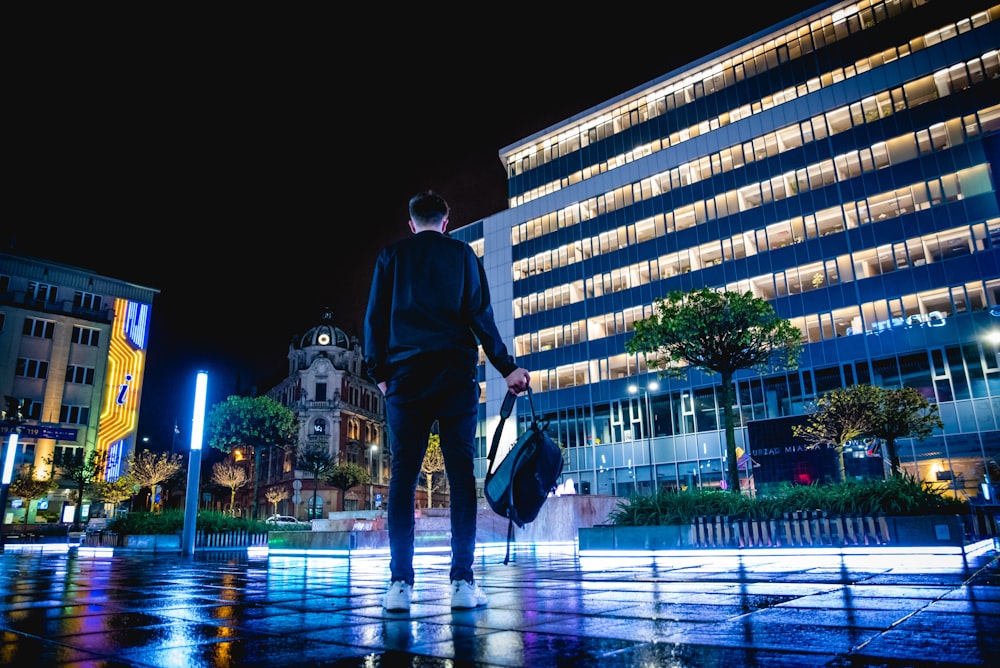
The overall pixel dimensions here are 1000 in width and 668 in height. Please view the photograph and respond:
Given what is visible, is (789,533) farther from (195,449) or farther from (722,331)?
(195,449)

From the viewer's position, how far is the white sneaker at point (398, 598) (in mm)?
3529

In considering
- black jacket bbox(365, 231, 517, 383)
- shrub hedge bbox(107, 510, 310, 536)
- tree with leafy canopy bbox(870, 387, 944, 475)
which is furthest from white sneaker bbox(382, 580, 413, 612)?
tree with leafy canopy bbox(870, 387, 944, 475)

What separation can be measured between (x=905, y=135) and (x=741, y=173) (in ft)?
34.3

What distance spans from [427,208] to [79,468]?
5466cm

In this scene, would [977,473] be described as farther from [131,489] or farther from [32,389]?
[32,389]

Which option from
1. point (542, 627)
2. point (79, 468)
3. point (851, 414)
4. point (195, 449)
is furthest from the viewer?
point (79, 468)

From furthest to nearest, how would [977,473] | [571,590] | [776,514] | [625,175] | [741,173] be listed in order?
1. [625,175]
2. [741,173]
3. [977,473]
4. [776,514]
5. [571,590]

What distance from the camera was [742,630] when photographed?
8.40 feet

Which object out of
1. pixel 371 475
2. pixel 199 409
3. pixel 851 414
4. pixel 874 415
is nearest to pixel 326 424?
pixel 371 475

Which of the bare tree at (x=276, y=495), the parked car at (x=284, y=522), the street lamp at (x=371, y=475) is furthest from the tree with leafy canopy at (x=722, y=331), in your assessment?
the street lamp at (x=371, y=475)

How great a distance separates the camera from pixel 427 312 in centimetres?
408

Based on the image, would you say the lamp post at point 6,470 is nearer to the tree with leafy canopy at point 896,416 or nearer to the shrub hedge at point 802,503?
the shrub hedge at point 802,503

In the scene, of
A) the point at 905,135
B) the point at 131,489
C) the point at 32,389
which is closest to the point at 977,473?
the point at 905,135

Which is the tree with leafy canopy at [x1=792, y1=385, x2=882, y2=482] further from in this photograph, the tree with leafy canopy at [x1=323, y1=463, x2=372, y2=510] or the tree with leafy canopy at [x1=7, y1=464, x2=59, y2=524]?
the tree with leafy canopy at [x1=7, y1=464, x2=59, y2=524]
